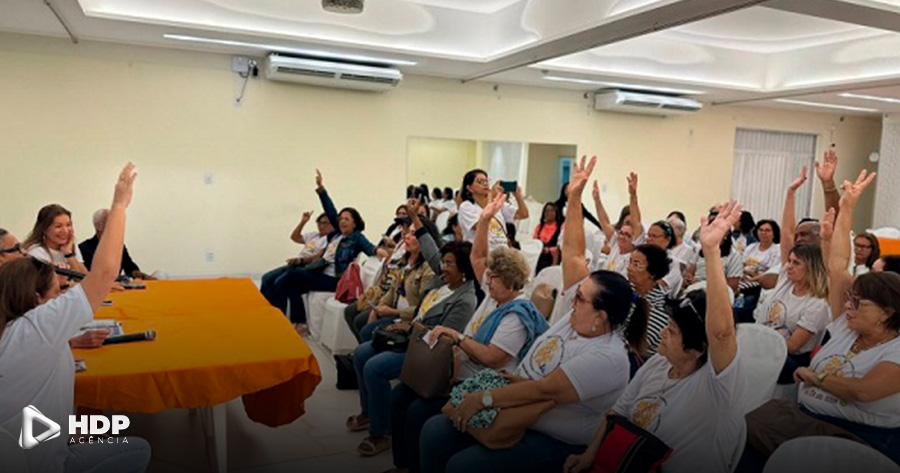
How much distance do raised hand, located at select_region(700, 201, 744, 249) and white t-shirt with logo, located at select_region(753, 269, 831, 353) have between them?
139 cm

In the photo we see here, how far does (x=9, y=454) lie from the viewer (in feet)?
5.27

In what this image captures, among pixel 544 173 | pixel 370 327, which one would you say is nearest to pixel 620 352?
pixel 370 327

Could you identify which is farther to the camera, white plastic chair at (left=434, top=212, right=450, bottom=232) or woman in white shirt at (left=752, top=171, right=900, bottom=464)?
white plastic chair at (left=434, top=212, right=450, bottom=232)

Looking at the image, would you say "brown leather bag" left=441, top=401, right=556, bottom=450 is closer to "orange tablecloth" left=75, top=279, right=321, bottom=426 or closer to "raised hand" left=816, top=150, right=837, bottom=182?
"orange tablecloth" left=75, top=279, right=321, bottom=426

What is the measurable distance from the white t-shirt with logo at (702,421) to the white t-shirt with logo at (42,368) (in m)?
1.96

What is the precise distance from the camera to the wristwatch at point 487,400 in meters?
2.22

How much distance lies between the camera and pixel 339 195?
770 centimetres

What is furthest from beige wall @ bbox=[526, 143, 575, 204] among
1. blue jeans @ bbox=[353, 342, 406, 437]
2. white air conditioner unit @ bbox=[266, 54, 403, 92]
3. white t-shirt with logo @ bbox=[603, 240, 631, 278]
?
blue jeans @ bbox=[353, 342, 406, 437]

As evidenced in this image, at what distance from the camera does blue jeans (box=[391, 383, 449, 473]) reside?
273 cm

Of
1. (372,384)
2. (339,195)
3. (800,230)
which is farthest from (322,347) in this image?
(800,230)

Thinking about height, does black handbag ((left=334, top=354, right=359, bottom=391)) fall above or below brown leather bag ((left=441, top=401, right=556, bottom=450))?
below

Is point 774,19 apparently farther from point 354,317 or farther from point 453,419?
point 453,419

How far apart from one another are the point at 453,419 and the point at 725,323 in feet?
3.46

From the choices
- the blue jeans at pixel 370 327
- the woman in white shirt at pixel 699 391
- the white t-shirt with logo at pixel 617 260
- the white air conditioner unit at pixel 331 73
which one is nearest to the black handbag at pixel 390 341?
the blue jeans at pixel 370 327
